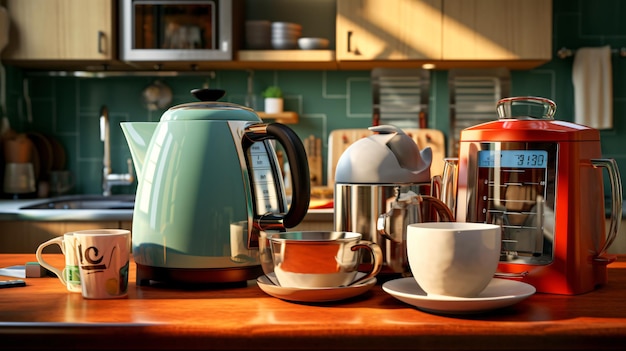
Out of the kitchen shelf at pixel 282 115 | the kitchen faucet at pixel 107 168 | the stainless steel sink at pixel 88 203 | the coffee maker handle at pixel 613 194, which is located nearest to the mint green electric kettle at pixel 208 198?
the coffee maker handle at pixel 613 194

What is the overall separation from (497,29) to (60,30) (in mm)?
1792

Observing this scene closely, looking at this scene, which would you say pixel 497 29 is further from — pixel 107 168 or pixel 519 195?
pixel 519 195

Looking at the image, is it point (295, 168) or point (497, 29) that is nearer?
point (295, 168)

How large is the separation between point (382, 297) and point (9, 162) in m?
2.62

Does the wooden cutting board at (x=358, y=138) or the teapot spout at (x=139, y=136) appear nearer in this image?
the teapot spout at (x=139, y=136)

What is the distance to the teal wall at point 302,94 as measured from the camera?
3.30 m

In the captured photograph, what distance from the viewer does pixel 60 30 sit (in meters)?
3.02

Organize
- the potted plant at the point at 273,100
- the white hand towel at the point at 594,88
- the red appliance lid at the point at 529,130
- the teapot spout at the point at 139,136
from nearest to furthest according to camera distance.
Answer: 1. the red appliance lid at the point at 529,130
2. the teapot spout at the point at 139,136
3. the white hand towel at the point at 594,88
4. the potted plant at the point at 273,100

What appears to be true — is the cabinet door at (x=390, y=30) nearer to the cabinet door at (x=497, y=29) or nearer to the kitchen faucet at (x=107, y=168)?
the cabinet door at (x=497, y=29)

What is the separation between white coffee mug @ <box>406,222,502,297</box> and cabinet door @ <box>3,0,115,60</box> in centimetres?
242

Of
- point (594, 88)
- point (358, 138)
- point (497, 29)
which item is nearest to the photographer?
point (497, 29)

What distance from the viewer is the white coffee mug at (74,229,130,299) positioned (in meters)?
0.92

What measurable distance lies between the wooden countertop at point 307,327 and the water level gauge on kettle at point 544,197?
0.34 ft

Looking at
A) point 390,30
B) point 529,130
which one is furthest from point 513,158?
point 390,30
